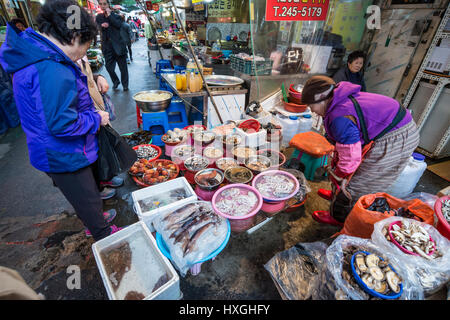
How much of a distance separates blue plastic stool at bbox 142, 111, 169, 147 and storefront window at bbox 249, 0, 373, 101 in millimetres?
1994

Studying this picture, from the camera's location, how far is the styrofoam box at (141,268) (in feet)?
4.86

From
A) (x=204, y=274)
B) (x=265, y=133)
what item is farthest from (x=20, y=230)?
(x=265, y=133)

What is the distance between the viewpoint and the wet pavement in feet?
6.95

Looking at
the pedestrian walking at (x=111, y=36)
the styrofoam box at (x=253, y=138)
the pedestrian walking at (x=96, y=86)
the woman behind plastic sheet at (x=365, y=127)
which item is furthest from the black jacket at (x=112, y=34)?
the woman behind plastic sheet at (x=365, y=127)

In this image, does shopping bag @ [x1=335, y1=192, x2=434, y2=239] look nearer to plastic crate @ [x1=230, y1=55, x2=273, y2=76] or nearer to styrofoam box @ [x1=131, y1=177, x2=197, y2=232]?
styrofoam box @ [x1=131, y1=177, x2=197, y2=232]

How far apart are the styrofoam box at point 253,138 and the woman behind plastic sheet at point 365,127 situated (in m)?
1.00

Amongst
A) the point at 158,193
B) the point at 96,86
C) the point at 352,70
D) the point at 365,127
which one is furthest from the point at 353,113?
the point at 96,86

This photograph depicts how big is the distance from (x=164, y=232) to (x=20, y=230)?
2.26 metres

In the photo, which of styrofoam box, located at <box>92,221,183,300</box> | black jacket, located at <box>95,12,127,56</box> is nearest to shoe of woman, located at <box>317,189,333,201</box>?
styrofoam box, located at <box>92,221,183,300</box>

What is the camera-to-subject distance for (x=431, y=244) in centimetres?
159

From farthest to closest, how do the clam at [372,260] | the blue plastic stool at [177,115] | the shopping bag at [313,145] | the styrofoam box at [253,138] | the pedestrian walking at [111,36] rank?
the pedestrian walking at [111,36], the blue plastic stool at [177,115], the shopping bag at [313,145], the styrofoam box at [253,138], the clam at [372,260]

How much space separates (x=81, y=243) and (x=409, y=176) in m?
4.65

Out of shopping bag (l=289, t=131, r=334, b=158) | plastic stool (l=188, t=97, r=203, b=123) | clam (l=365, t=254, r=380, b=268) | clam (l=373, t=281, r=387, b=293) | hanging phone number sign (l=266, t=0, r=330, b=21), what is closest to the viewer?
clam (l=373, t=281, r=387, b=293)

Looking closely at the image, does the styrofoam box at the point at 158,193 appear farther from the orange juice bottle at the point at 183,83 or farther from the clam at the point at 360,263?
the orange juice bottle at the point at 183,83
